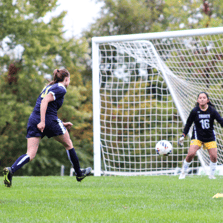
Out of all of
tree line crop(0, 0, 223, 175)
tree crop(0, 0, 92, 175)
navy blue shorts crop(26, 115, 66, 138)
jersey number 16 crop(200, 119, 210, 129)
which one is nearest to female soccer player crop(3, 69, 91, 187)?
navy blue shorts crop(26, 115, 66, 138)

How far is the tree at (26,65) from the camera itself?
20.3 metres

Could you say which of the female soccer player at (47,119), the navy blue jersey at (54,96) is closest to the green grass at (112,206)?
the female soccer player at (47,119)

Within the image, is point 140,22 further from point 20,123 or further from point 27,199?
point 27,199

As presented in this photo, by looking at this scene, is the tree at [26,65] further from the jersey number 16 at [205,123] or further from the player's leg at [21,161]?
the player's leg at [21,161]

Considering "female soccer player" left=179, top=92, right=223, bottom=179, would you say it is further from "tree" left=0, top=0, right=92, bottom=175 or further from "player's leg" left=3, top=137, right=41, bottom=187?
"tree" left=0, top=0, right=92, bottom=175

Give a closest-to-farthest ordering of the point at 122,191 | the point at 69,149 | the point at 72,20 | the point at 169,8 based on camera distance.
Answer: the point at 122,191, the point at 69,149, the point at 72,20, the point at 169,8

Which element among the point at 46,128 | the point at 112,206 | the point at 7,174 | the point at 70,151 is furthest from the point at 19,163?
the point at 112,206

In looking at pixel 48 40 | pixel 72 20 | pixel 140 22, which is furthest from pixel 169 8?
pixel 48 40

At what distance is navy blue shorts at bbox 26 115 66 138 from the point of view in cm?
526

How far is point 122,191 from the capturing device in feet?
17.1

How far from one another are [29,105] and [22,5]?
5.81 metres

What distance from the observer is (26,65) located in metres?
20.9

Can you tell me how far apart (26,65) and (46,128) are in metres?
16.2

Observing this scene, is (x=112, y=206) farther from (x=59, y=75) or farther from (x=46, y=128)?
(x=59, y=75)
